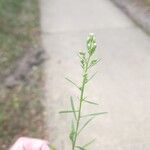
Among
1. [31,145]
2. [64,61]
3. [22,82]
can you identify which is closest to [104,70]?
[64,61]

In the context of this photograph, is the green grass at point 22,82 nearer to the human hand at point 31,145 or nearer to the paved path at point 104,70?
the paved path at point 104,70

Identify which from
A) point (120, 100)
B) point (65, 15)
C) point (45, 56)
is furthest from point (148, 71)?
point (65, 15)

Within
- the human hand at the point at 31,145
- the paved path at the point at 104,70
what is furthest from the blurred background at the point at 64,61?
the human hand at the point at 31,145

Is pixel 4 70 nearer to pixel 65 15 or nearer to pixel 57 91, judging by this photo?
pixel 57 91

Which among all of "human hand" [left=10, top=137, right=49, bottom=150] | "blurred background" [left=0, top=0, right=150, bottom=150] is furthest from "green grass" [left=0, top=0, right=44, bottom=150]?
"human hand" [left=10, top=137, right=49, bottom=150]

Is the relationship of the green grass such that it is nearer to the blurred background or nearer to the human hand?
the blurred background

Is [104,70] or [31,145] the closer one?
[31,145]

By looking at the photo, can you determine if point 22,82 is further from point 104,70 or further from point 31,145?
point 31,145
